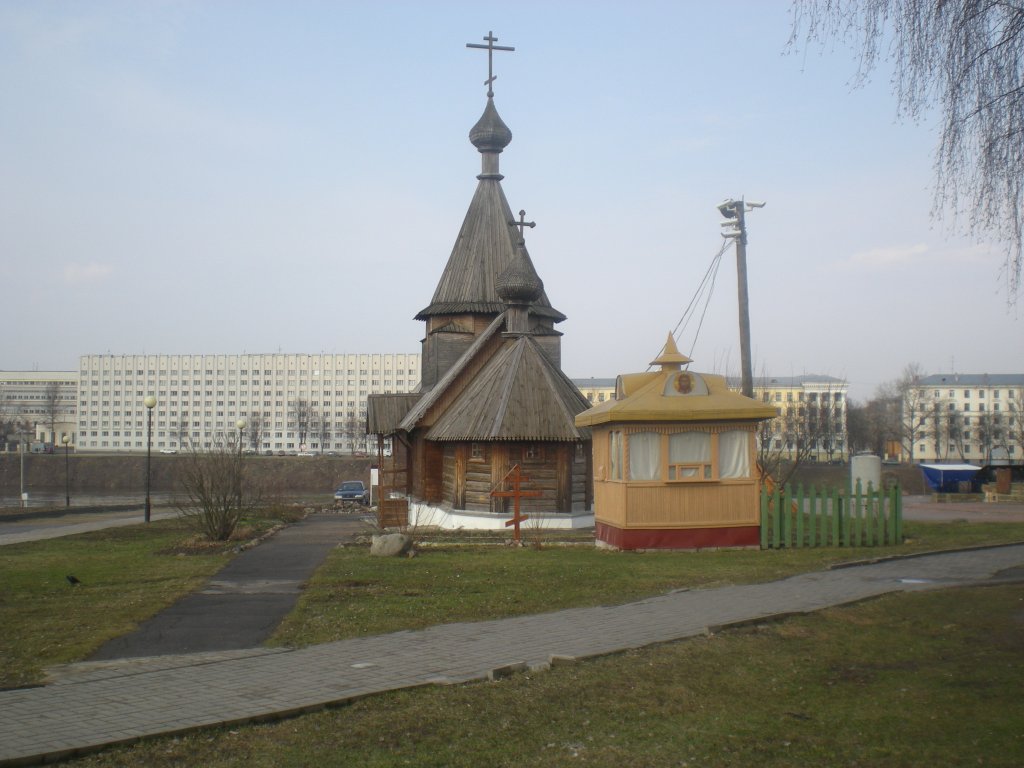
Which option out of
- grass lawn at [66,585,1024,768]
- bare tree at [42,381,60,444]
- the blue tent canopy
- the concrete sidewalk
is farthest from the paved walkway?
bare tree at [42,381,60,444]

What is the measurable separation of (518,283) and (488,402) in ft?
15.4

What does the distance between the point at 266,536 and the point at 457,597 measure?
12.4 m

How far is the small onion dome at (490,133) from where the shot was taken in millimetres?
35938

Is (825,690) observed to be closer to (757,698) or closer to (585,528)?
(757,698)

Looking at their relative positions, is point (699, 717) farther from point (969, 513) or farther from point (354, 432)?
point (354, 432)

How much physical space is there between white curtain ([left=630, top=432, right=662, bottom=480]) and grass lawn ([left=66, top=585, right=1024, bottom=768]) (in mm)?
8700

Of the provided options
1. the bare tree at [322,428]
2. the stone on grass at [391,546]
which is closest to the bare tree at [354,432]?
the bare tree at [322,428]

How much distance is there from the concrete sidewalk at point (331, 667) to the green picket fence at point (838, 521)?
17.1 feet

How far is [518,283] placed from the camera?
2959 cm

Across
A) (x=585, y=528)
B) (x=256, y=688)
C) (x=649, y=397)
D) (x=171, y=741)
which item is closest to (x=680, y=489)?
(x=649, y=397)

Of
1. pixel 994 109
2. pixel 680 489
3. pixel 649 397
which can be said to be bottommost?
pixel 680 489

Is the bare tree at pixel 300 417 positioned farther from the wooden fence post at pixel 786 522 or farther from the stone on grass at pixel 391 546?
the wooden fence post at pixel 786 522

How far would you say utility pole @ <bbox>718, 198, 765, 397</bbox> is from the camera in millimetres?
22594

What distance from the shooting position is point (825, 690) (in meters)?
7.36
